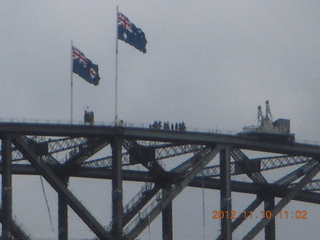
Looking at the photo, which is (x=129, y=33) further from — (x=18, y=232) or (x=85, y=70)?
(x=18, y=232)

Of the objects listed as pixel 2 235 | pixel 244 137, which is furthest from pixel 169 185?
pixel 2 235

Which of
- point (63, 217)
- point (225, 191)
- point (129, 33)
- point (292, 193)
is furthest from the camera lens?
point (292, 193)

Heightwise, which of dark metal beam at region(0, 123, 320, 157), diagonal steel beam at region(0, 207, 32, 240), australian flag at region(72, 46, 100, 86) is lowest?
diagonal steel beam at region(0, 207, 32, 240)

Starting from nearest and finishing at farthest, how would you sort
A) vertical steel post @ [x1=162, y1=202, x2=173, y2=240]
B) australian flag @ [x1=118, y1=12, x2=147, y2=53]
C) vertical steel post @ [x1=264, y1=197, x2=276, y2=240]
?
australian flag @ [x1=118, y1=12, x2=147, y2=53] → vertical steel post @ [x1=162, y1=202, x2=173, y2=240] → vertical steel post @ [x1=264, y1=197, x2=276, y2=240]

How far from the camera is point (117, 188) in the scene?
162500mm

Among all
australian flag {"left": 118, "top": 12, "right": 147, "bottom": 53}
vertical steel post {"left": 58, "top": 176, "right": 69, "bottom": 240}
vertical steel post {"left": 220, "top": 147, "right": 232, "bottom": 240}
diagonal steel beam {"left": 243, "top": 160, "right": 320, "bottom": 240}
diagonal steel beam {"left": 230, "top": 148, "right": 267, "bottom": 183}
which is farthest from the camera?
diagonal steel beam {"left": 243, "top": 160, "right": 320, "bottom": 240}

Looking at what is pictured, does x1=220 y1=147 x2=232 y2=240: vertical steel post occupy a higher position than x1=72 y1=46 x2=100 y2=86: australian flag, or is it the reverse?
x1=72 y1=46 x2=100 y2=86: australian flag

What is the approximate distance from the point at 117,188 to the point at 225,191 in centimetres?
1337

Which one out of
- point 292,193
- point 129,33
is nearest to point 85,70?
point 129,33

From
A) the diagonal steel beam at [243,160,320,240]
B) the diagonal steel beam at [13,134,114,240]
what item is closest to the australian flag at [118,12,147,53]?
the diagonal steel beam at [13,134,114,240]

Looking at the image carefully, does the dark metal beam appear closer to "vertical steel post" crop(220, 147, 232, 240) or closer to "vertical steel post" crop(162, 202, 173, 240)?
"vertical steel post" crop(220, 147, 232, 240)

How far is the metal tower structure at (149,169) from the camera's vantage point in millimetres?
161875

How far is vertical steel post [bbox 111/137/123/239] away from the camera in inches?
6398

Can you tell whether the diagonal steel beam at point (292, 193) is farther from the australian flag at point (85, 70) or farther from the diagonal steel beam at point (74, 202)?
the australian flag at point (85, 70)
